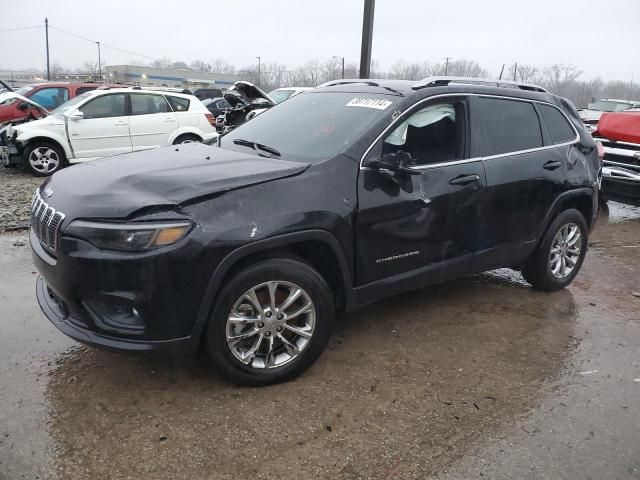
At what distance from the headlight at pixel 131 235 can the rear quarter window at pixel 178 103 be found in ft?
26.8

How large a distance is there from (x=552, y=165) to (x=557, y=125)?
445 mm

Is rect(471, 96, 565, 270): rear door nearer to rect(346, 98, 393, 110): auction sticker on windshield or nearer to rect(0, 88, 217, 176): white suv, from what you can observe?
rect(346, 98, 393, 110): auction sticker on windshield

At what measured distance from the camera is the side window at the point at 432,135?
3539 millimetres

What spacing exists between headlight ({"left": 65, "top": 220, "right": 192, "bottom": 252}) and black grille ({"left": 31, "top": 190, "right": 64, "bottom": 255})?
0.78 feet

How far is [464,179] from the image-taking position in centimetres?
372

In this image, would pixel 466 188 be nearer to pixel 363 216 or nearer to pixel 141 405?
pixel 363 216

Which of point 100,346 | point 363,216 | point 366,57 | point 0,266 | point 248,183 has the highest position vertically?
point 366,57

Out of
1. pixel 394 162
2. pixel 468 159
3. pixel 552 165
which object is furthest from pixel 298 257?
pixel 552 165

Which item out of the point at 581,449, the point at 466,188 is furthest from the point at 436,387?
the point at 466,188

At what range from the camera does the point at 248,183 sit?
9.48 feet

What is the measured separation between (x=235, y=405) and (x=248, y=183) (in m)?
1.22

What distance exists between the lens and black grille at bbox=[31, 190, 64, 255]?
2.76 meters

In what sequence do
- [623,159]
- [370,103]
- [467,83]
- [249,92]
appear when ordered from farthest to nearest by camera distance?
[623,159], [249,92], [467,83], [370,103]

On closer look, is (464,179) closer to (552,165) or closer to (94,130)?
(552,165)
